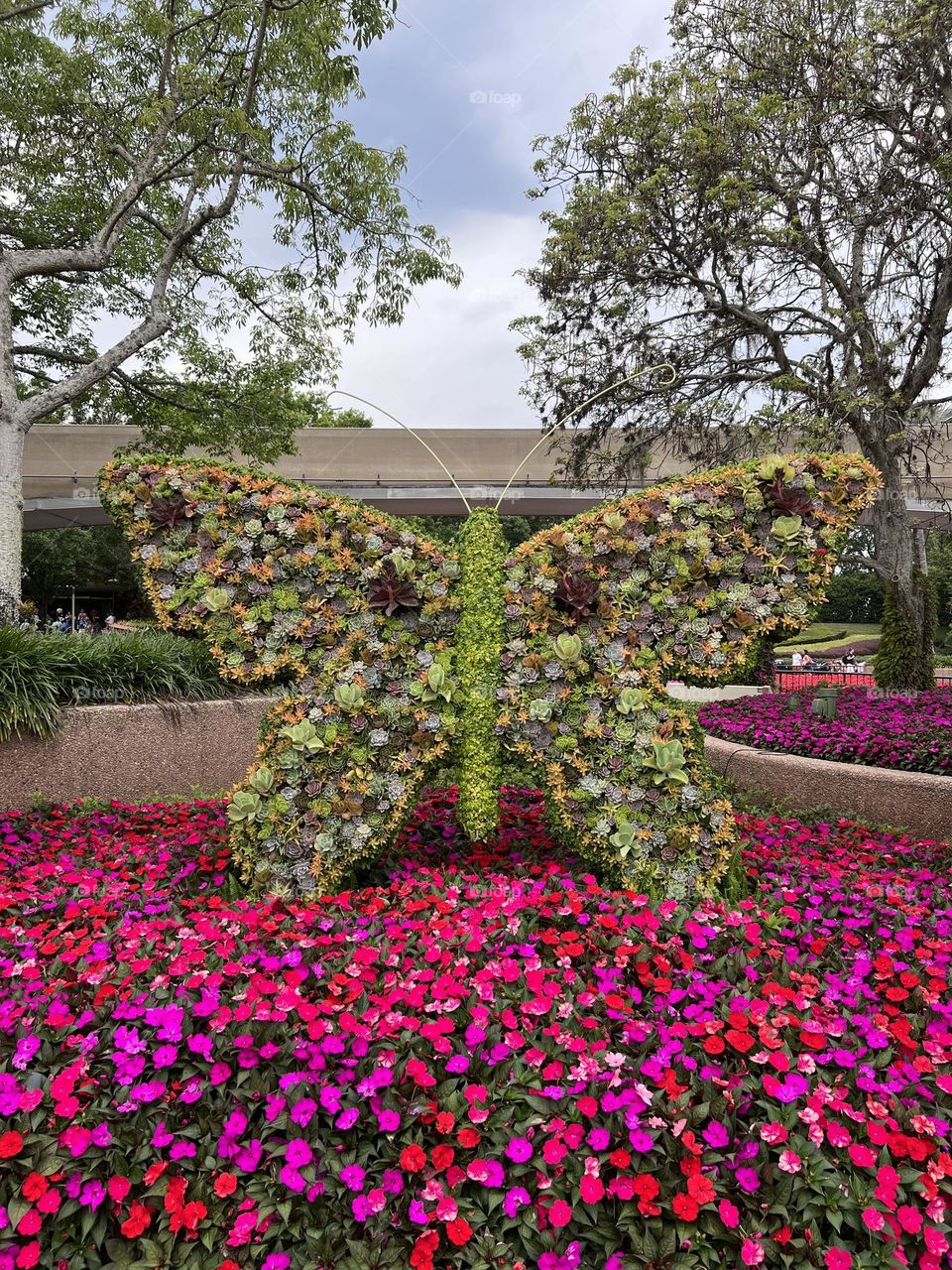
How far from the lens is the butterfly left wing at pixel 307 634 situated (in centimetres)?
372

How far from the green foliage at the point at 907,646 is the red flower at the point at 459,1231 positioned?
42.1 feet

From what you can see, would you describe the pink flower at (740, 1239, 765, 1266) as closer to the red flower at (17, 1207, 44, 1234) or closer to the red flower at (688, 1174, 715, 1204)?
the red flower at (688, 1174, 715, 1204)

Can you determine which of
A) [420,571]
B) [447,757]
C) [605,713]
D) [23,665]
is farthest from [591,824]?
[23,665]

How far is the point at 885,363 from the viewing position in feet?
39.4

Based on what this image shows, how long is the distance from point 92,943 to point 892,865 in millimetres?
4361

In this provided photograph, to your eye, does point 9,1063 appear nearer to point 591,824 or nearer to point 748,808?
point 591,824

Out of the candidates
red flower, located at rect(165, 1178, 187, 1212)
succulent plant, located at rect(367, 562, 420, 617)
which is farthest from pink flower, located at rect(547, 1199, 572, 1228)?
succulent plant, located at rect(367, 562, 420, 617)

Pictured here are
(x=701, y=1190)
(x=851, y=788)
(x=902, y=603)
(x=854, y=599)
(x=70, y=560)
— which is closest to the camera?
(x=701, y=1190)

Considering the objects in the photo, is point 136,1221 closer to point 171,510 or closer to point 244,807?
point 244,807

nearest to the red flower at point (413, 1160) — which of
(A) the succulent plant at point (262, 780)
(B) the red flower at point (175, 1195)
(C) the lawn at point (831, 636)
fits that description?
(B) the red flower at point (175, 1195)

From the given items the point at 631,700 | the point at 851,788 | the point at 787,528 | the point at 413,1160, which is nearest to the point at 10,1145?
the point at 413,1160

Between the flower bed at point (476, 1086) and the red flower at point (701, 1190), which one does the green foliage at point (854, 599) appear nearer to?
the flower bed at point (476, 1086)

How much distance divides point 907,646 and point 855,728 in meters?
5.80

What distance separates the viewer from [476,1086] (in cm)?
230
